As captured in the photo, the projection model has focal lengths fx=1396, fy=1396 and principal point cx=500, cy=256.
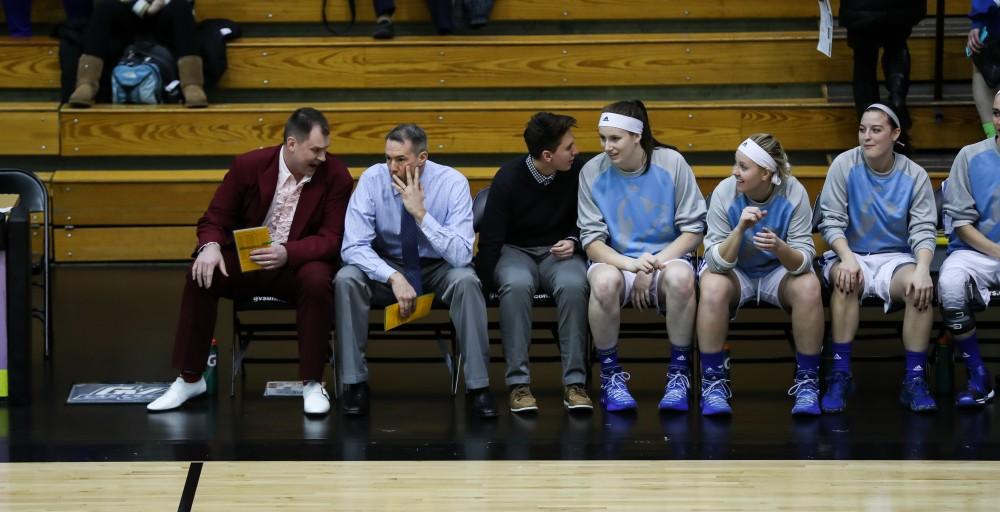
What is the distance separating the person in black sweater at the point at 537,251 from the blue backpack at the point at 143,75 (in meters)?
3.55

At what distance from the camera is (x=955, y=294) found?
4891 mm

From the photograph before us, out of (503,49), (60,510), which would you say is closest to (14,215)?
(60,510)

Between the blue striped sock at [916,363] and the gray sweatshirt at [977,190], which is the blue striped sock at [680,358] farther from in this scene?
the gray sweatshirt at [977,190]

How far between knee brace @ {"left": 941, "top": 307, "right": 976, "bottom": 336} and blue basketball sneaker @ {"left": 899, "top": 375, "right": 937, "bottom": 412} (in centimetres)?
21

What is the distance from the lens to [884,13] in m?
7.14

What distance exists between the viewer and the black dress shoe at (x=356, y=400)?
4.86m

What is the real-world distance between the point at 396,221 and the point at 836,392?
5.53 ft

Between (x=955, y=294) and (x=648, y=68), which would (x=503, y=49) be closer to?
(x=648, y=68)

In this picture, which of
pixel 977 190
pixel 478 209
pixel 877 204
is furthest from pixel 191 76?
pixel 977 190

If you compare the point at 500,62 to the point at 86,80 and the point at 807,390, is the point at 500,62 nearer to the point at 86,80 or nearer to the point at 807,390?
the point at 86,80

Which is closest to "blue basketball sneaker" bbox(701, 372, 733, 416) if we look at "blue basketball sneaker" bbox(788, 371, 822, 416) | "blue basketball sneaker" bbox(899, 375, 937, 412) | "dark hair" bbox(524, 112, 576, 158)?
"blue basketball sneaker" bbox(788, 371, 822, 416)

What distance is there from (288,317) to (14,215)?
1.84m

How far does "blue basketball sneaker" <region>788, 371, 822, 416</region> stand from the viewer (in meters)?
4.81

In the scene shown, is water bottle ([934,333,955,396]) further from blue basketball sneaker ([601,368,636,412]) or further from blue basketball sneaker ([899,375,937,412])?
blue basketball sneaker ([601,368,636,412])
